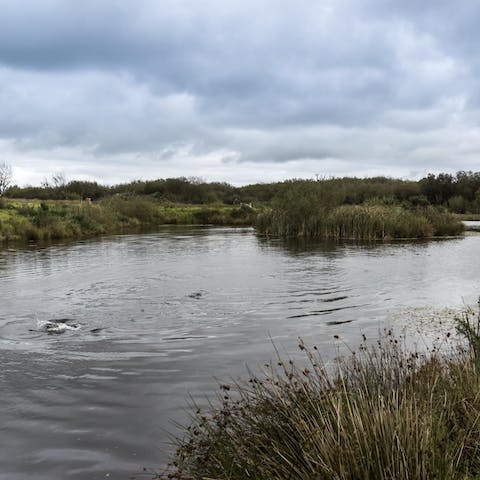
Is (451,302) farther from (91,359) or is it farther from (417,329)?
(91,359)

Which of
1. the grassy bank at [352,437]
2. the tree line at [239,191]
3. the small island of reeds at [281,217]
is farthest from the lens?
the tree line at [239,191]

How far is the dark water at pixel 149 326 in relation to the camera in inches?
266

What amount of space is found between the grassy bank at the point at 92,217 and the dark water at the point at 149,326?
1213cm

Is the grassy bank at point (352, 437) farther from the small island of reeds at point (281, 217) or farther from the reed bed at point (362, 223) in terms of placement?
the small island of reeds at point (281, 217)

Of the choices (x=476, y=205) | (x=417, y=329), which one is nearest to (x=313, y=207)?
(x=417, y=329)

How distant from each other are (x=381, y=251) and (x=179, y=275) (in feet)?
43.1

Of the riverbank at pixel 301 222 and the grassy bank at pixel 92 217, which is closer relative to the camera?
the riverbank at pixel 301 222

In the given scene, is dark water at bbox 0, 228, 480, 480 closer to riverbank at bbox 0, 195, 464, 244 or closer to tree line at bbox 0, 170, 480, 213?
riverbank at bbox 0, 195, 464, 244

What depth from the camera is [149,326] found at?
1292 centimetres

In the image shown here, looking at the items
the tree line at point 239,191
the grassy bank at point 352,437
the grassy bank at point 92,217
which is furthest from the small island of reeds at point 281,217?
the grassy bank at point 352,437

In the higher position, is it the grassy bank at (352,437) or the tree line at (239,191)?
the tree line at (239,191)

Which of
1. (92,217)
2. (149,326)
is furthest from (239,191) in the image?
(149,326)

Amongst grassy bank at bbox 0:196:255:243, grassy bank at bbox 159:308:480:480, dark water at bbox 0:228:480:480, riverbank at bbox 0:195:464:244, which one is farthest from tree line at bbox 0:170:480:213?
grassy bank at bbox 159:308:480:480

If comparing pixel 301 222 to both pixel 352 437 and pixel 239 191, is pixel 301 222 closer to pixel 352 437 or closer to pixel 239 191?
pixel 352 437
